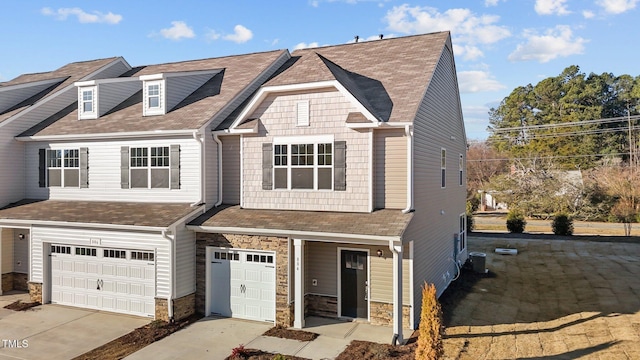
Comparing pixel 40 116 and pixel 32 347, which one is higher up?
pixel 40 116

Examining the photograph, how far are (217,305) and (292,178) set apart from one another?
4587 mm

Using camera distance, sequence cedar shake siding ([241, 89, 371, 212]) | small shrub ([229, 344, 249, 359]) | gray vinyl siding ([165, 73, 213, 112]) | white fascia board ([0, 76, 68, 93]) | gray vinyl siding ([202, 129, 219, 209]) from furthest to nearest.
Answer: white fascia board ([0, 76, 68, 93])
gray vinyl siding ([165, 73, 213, 112])
gray vinyl siding ([202, 129, 219, 209])
cedar shake siding ([241, 89, 371, 212])
small shrub ([229, 344, 249, 359])

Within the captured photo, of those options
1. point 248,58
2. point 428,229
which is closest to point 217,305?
point 428,229

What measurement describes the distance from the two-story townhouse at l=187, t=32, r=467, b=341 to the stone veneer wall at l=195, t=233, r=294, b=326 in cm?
3

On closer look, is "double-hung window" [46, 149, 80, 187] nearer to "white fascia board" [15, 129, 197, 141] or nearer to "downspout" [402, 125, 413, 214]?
"white fascia board" [15, 129, 197, 141]

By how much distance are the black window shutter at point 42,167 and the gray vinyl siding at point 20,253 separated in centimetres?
199

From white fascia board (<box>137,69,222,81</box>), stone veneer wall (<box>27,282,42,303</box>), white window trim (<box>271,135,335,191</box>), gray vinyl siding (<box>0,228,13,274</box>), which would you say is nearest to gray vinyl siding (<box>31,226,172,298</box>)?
stone veneer wall (<box>27,282,42,303</box>)

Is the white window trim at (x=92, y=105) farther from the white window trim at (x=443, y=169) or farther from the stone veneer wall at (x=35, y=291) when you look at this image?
the white window trim at (x=443, y=169)

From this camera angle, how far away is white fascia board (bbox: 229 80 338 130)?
1242cm

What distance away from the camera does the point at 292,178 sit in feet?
42.8

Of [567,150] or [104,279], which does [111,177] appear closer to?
[104,279]

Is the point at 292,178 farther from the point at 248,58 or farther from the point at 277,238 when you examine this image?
the point at 248,58

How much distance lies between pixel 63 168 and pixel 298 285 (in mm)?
10801

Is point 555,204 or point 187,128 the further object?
point 555,204
